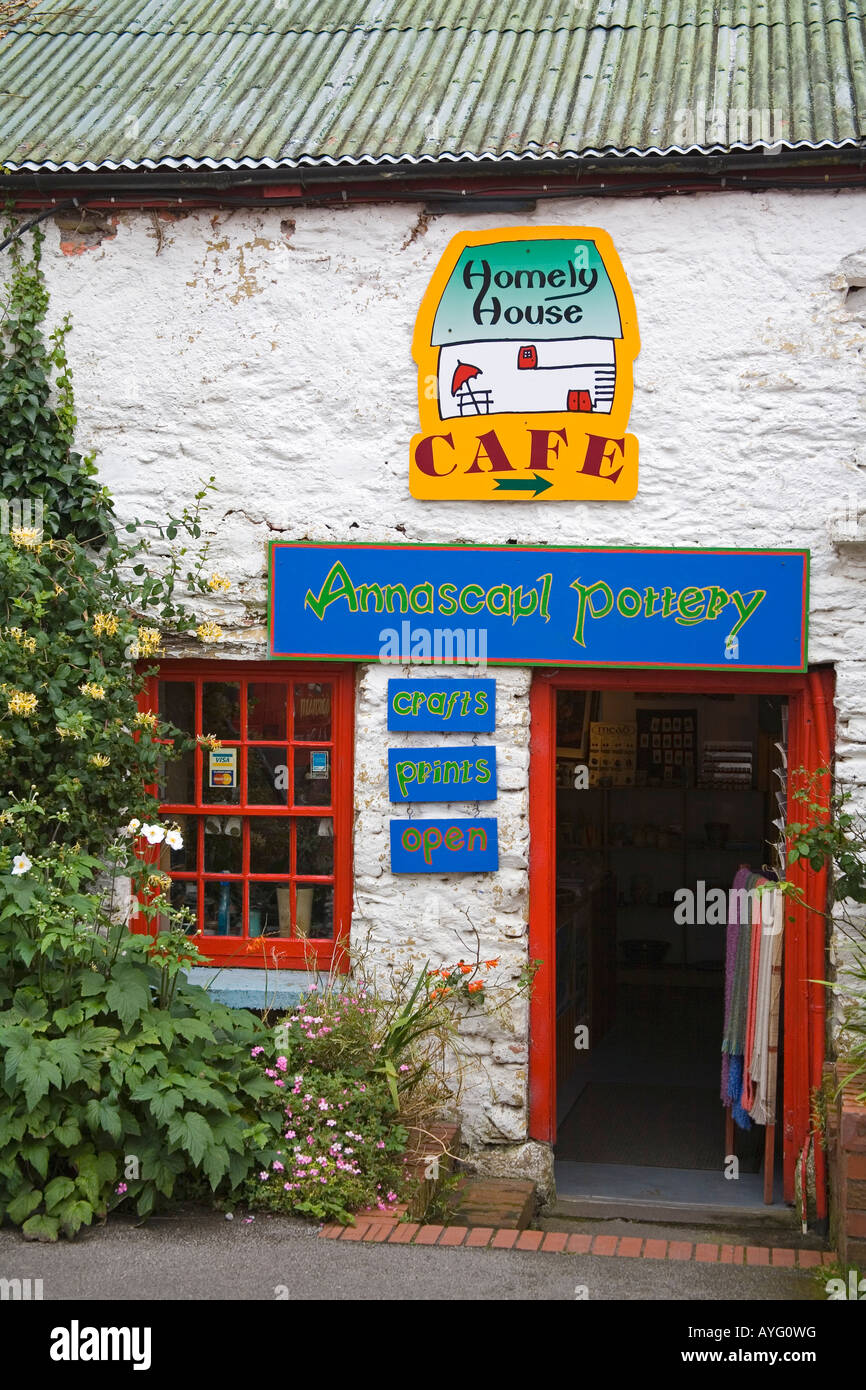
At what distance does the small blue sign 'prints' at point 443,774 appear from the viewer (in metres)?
6.51

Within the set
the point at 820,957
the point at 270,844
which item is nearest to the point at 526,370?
the point at 270,844

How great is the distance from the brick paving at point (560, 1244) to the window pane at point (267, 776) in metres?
2.29

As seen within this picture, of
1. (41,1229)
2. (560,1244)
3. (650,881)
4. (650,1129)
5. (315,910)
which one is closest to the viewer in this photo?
(41,1229)

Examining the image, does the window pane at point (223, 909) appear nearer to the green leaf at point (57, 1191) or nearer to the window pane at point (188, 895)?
the window pane at point (188, 895)

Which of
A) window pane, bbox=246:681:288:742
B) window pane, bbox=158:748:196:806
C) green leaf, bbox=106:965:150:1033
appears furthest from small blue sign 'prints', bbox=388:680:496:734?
green leaf, bbox=106:965:150:1033

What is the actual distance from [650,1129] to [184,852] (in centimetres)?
325

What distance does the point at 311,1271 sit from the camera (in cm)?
480

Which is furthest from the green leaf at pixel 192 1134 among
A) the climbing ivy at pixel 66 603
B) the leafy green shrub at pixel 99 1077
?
the climbing ivy at pixel 66 603

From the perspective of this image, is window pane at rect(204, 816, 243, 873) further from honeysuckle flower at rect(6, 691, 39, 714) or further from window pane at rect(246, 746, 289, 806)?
honeysuckle flower at rect(6, 691, 39, 714)

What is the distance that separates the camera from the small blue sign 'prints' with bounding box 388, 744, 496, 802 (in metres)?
6.51

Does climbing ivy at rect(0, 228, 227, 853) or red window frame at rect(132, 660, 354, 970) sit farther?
red window frame at rect(132, 660, 354, 970)

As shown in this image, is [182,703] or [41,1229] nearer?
[41,1229]

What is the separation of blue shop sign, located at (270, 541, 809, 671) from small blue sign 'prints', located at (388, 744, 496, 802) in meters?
0.44

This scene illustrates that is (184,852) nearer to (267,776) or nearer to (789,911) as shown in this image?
(267,776)
